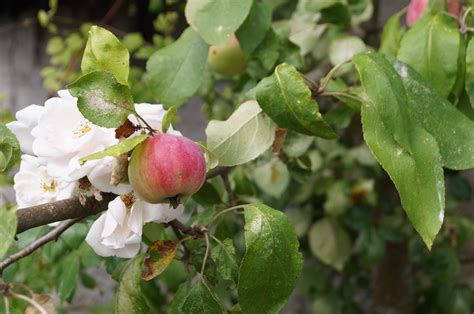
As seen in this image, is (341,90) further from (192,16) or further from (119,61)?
(119,61)

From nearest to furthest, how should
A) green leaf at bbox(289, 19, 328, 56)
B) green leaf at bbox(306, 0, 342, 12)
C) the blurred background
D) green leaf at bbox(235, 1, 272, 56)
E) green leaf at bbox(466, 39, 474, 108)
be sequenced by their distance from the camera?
green leaf at bbox(466, 39, 474, 108), green leaf at bbox(235, 1, 272, 56), green leaf at bbox(306, 0, 342, 12), green leaf at bbox(289, 19, 328, 56), the blurred background

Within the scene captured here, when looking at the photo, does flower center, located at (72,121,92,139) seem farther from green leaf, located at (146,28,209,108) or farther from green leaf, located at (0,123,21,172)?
green leaf, located at (146,28,209,108)

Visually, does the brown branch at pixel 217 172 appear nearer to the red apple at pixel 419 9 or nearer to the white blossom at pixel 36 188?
the white blossom at pixel 36 188

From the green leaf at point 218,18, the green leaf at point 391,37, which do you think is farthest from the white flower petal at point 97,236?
the green leaf at point 391,37

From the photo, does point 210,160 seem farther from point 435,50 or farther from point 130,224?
point 435,50

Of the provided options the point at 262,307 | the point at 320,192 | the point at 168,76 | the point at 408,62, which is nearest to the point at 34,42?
the point at 320,192

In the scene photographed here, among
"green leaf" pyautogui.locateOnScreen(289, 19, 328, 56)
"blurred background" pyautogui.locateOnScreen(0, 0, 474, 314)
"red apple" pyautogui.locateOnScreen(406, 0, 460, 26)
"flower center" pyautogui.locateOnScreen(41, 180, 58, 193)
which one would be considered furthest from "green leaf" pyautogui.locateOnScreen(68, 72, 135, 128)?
"blurred background" pyautogui.locateOnScreen(0, 0, 474, 314)
